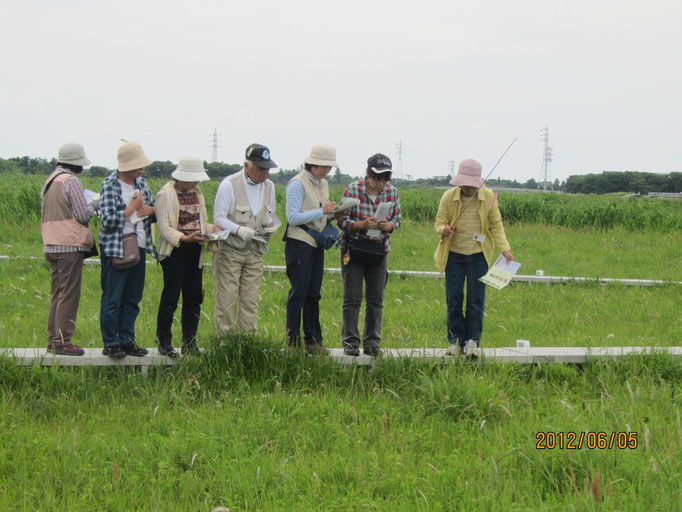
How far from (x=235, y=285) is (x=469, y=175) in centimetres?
248

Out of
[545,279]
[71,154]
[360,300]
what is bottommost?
[545,279]

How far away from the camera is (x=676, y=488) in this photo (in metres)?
3.59

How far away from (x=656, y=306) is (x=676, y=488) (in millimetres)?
6218

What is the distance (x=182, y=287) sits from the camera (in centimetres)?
614

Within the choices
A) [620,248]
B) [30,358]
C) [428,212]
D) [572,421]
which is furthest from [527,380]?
[428,212]

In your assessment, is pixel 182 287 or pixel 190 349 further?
pixel 182 287

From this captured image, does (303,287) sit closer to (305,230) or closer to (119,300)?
(305,230)

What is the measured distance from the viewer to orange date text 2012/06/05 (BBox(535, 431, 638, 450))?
4105mm

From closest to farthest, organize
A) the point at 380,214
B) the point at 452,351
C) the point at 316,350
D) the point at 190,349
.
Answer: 1. the point at 190,349
2. the point at 316,350
3. the point at 380,214
4. the point at 452,351

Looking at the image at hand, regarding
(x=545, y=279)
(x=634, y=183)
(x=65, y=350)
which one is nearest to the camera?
(x=65, y=350)

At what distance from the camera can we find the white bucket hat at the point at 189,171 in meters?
5.81

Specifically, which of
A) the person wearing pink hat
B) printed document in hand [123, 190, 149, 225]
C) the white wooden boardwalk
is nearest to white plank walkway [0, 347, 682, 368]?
the white wooden boardwalk

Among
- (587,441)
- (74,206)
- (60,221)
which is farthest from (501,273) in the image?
(60,221)

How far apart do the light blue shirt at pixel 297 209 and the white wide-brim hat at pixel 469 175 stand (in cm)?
142
